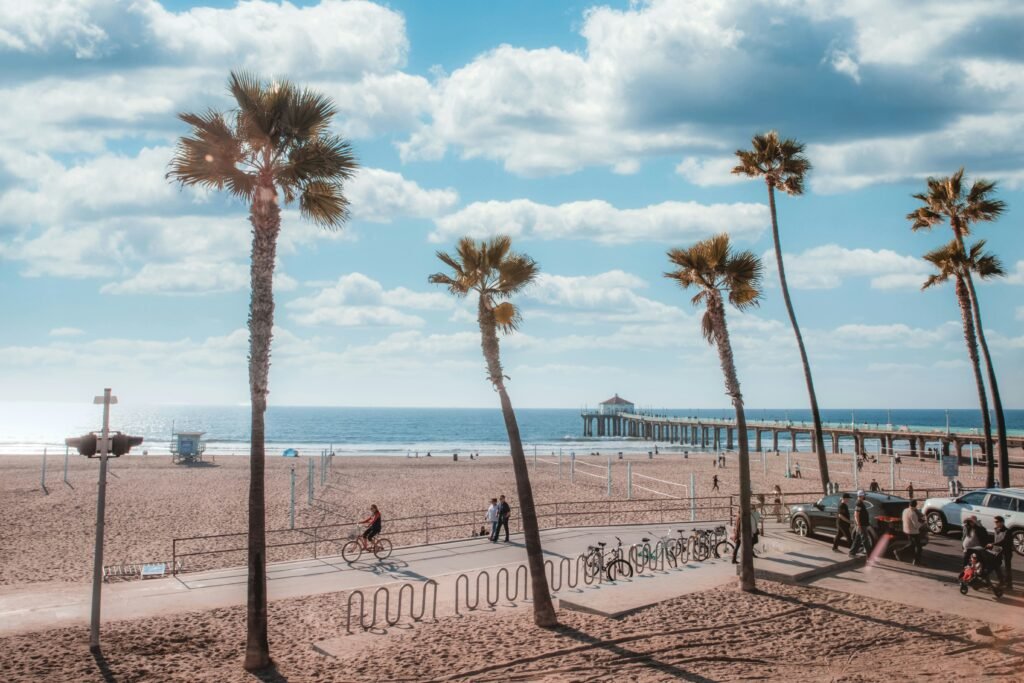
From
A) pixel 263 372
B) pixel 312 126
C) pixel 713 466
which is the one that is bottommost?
pixel 713 466

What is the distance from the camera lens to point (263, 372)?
1203 cm

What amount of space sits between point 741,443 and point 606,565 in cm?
457

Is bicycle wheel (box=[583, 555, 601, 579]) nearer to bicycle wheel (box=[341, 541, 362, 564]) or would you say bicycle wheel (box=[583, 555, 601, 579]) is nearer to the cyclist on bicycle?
the cyclist on bicycle

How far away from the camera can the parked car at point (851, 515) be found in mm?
19141

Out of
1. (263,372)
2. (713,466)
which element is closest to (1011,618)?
(263,372)

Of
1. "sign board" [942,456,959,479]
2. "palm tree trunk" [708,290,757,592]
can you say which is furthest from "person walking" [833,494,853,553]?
"sign board" [942,456,959,479]

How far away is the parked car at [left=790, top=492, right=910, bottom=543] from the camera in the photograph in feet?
62.8

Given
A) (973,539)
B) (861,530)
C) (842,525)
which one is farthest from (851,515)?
(973,539)

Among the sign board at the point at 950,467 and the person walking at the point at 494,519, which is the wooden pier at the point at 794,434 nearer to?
the sign board at the point at 950,467

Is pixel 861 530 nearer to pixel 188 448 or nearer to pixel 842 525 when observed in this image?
pixel 842 525

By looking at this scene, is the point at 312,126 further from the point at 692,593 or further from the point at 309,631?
the point at 692,593

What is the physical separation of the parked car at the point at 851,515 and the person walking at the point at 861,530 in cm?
19

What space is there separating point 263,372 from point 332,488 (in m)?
34.3

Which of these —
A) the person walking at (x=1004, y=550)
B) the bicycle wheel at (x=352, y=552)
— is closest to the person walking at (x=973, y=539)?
the person walking at (x=1004, y=550)
